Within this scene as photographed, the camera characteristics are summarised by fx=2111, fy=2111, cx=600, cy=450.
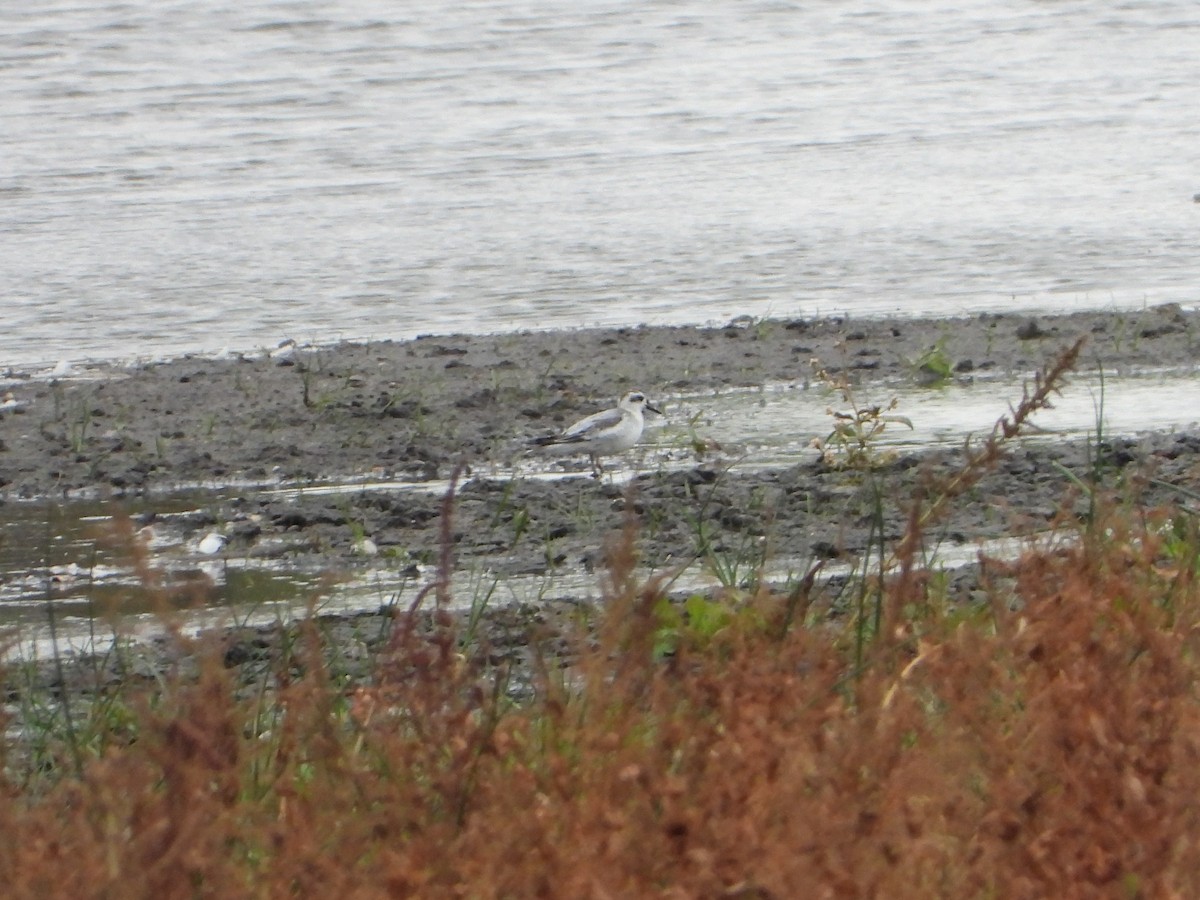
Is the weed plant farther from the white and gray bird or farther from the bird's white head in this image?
the bird's white head

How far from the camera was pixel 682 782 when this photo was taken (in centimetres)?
273

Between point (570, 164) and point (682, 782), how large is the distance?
518 inches

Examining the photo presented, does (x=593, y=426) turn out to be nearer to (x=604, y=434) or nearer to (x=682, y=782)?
(x=604, y=434)

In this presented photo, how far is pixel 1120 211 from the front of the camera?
13516mm

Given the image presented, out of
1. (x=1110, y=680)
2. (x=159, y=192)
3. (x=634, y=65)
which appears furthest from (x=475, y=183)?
(x=1110, y=680)

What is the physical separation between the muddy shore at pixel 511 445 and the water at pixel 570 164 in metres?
0.92

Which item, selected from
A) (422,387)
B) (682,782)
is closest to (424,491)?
(422,387)

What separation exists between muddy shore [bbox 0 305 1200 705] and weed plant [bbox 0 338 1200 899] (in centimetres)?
127

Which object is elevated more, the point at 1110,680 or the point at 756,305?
the point at 1110,680

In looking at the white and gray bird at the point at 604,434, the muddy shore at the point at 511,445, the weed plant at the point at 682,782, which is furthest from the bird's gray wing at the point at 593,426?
the weed plant at the point at 682,782

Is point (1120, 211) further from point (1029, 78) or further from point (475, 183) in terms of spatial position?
point (1029, 78)

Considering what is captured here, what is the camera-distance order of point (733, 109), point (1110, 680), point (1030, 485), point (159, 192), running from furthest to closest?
point (733, 109) < point (159, 192) < point (1030, 485) < point (1110, 680)

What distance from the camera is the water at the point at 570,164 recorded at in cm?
1151

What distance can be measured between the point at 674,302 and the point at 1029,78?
366 inches
